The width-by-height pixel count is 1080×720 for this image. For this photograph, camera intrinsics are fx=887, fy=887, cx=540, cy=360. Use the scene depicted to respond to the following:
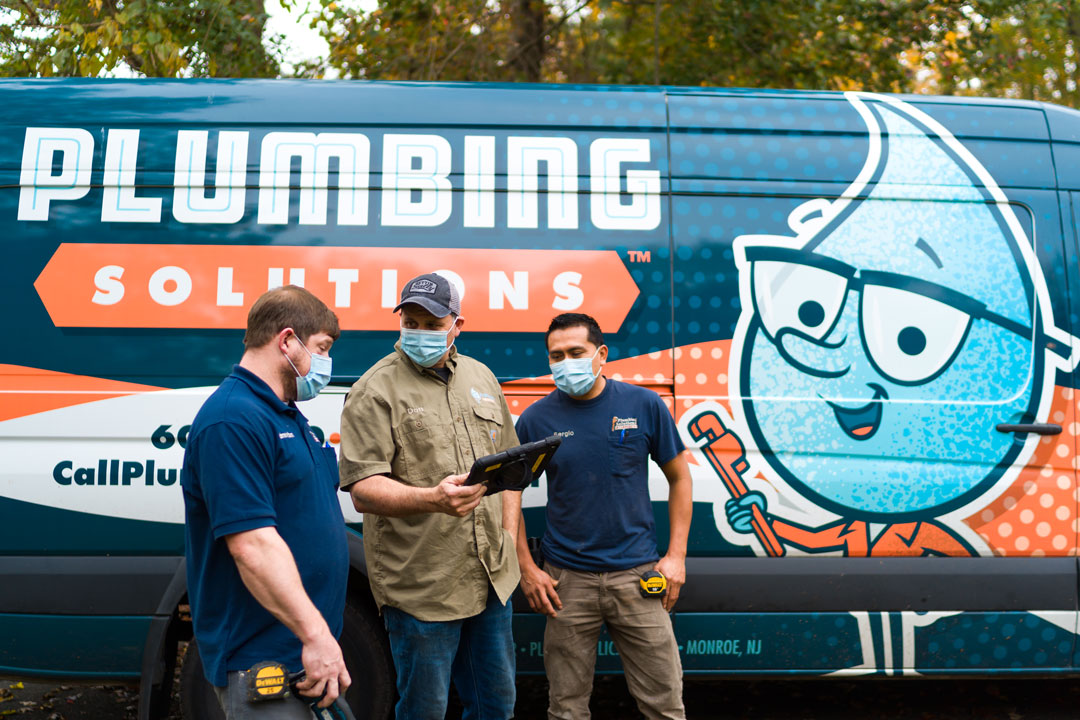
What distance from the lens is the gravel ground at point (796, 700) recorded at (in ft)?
14.3

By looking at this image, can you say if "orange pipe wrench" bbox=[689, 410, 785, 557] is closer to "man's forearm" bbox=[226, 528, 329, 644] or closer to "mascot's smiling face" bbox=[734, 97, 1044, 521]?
"mascot's smiling face" bbox=[734, 97, 1044, 521]

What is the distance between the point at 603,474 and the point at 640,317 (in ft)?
2.53

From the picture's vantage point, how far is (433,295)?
2.90m

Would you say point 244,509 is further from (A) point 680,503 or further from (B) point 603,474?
(A) point 680,503

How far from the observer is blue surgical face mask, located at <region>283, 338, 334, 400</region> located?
2.21 meters

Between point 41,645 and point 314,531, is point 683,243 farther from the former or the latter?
point 41,645

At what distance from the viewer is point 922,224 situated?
12.2 feet

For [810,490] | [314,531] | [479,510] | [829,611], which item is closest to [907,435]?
[810,490]

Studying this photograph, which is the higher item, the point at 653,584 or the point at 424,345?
the point at 424,345

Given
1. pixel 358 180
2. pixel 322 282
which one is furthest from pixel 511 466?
pixel 358 180

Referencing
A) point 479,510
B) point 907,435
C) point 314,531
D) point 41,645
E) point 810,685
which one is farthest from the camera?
point 810,685

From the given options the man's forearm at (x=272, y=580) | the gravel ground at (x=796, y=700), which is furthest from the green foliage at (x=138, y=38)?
the man's forearm at (x=272, y=580)

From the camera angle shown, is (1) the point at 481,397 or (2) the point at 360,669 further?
(2) the point at 360,669

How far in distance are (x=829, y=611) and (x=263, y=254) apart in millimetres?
2684
